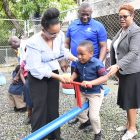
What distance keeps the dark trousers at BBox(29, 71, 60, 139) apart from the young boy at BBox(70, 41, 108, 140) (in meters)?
0.30

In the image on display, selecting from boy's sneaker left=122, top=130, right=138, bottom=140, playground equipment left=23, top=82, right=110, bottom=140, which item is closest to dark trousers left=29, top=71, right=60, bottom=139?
playground equipment left=23, top=82, right=110, bottom=140

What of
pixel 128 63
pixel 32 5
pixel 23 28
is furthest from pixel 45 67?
pixel 23 28

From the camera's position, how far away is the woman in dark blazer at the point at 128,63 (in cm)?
395

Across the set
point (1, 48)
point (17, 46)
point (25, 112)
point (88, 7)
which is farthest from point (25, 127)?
point (1, 48)

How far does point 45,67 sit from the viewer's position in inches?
143

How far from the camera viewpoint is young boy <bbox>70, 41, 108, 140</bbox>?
3801mm

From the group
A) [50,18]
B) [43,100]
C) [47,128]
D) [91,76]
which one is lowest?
[47,128]

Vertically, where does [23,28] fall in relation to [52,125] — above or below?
below

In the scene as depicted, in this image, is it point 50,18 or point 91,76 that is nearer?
point 50,18

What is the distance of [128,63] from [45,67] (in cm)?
109

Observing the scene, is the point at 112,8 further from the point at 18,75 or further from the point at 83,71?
the point at 83,71

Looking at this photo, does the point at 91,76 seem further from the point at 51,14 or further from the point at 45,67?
the point at 51,14

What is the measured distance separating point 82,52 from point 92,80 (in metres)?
0.39

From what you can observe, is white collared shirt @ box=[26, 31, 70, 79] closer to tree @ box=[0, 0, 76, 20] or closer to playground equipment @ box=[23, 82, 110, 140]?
playground equipment @ box=[23, 82, 110, 140]
